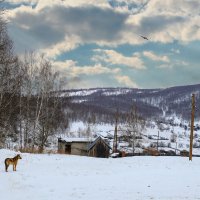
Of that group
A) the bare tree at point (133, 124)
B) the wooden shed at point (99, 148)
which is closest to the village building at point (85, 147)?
the wooden shed at point (99, 148)

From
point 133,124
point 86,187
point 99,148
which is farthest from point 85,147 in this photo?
point 86,187

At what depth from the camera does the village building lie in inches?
2616

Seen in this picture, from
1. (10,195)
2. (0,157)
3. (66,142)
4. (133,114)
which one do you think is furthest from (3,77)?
(133,114)

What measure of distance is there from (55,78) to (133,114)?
3080 centimetres

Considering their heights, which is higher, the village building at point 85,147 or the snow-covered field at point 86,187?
the snow-covered field at point 86,187

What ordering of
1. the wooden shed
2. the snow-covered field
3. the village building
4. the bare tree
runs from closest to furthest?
the snow-covered field
the wooden shed
the village building
the bare tree

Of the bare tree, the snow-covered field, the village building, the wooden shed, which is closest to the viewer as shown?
the snow-covered field

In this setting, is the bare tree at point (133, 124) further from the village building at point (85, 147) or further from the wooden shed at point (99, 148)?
the village building at point (85, 147)

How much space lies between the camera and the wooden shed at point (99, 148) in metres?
66.2

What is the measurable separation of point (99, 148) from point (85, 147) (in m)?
4.16

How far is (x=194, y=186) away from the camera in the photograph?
64.0ft

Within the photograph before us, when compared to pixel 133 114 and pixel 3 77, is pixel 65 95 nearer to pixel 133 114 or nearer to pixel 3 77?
pixel 3 77

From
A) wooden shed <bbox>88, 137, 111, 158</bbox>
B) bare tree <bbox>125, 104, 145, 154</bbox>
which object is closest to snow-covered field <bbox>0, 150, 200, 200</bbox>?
wooden shed <bbox>88, 137, 111, 158</bbox>

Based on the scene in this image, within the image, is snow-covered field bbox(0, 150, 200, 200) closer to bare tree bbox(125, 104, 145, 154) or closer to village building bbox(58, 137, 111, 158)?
village building bbox(58, 137, 111, 158)
